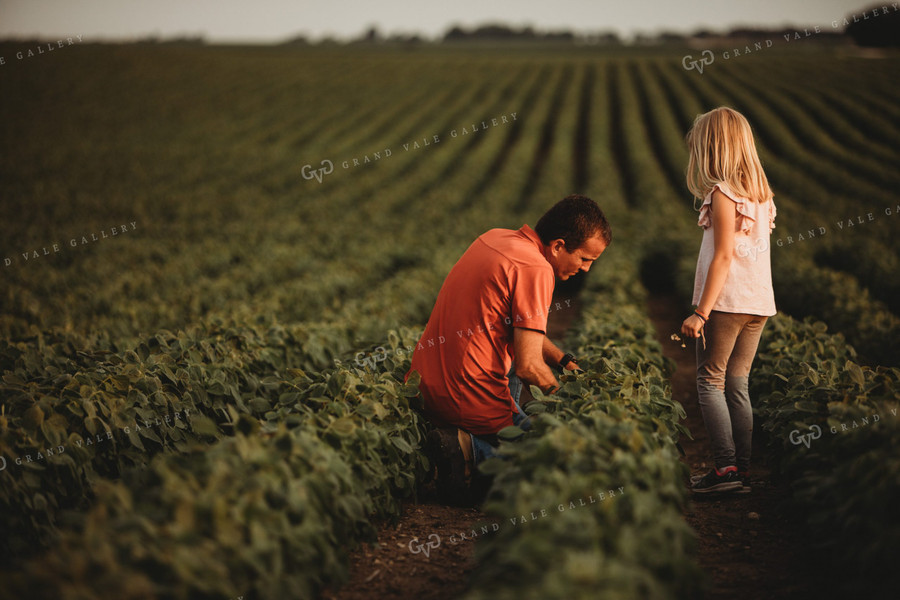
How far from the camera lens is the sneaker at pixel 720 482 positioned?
3598 millimetres

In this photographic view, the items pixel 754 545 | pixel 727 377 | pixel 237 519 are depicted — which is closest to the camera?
pixel 237 519

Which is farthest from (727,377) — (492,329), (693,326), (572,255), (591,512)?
(591,512)

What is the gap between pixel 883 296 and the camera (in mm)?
8555

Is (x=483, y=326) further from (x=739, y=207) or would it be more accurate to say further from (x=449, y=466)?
(x=739, y=207)

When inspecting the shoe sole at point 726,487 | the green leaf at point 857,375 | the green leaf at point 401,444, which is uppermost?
the green leaf at point 857,375

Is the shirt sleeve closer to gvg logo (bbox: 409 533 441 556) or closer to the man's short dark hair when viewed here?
the man's short dark hair

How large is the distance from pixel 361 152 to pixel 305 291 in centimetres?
2453

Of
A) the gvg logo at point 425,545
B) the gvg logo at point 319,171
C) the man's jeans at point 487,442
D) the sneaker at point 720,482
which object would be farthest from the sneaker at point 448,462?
the gvg logo at point 319,171

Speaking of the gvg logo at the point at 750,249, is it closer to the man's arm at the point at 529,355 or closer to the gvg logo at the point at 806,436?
the gvg logo at the point at 806,436

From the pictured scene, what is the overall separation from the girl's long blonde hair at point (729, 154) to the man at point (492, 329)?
2.60 ft

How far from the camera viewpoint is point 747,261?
3525 millimetres

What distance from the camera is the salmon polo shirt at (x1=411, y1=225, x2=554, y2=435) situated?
10.9 ft

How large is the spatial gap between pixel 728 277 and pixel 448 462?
207 cm

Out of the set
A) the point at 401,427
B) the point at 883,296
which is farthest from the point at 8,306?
the point at 883,296
